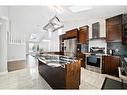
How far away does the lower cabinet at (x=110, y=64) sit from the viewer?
3.76m

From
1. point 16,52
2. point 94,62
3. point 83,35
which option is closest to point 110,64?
point 94,62

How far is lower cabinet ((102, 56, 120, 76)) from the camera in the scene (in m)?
3.76

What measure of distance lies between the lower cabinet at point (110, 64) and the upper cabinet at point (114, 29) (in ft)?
2.07

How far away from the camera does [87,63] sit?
18.0 feet

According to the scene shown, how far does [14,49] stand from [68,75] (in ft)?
5.53

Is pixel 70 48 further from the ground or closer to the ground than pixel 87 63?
further from the ground

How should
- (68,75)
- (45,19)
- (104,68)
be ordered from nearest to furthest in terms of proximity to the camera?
1. (68,75)
2. (45,19)
3. (104,68)

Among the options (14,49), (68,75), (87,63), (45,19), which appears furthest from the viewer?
(87,63)

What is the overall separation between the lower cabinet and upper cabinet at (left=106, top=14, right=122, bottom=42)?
631mm

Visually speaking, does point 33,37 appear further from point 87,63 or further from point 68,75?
point 87,63

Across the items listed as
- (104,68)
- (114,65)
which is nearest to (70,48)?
(104,68)

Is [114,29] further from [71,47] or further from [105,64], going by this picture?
[71,47]

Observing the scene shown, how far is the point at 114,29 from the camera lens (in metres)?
4.45
